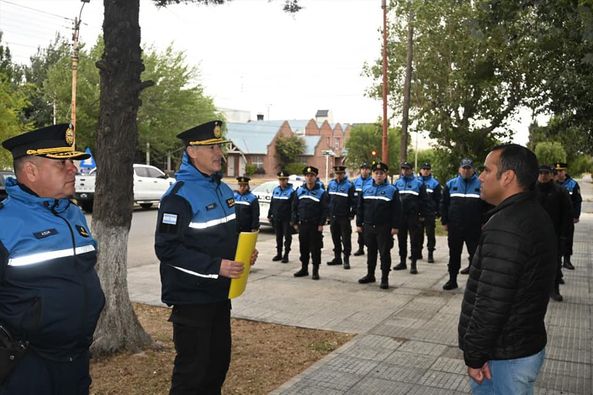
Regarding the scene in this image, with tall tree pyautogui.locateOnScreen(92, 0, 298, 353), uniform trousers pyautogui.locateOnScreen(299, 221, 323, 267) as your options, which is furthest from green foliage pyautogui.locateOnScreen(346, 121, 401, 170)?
tall tree pyautogui.locateOnScreen(92, 0, 298, 353)

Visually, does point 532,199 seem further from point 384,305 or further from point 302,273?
point 302,273

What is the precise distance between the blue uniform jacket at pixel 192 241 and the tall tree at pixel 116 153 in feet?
5.90

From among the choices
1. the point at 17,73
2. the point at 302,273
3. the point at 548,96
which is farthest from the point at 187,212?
the point at 17,73

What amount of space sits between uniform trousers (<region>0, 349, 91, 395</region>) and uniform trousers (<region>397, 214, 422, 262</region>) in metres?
8.77

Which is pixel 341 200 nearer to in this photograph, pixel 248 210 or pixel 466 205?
pixel 248 210

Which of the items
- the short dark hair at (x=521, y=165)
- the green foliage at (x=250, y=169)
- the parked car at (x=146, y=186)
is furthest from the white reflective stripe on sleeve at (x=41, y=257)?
the green foliage at (x=250, y=169)

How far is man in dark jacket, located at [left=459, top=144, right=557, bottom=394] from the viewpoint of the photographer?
8.80 feet

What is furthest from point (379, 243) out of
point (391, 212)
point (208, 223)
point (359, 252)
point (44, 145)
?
point (44, 145)

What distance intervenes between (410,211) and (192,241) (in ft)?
28.4

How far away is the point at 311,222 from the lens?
10.4 m

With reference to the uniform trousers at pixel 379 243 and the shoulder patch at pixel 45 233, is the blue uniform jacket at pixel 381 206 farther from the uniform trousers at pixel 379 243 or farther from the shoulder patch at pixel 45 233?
the shoulder patch at pixel 45 233

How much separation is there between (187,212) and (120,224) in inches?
82.6

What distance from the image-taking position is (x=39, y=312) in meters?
2.65

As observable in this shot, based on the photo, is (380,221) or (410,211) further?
(410,211)
